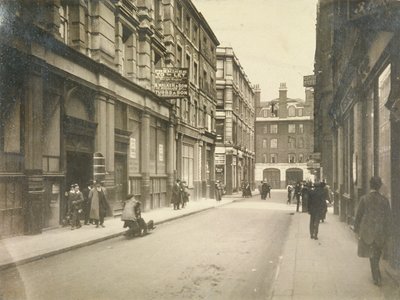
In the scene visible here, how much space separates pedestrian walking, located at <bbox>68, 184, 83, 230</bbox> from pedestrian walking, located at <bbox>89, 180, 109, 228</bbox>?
444 millimetres

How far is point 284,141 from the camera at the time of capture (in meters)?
83.2

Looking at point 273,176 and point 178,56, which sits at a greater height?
point 178,56

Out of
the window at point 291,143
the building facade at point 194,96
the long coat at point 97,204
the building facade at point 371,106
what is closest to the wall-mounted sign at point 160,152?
the building facade at point 194,96

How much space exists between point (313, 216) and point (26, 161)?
7979mm

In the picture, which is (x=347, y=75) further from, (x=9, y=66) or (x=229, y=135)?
(x=229, y=135)

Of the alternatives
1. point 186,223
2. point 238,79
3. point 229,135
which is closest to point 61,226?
point 186,223

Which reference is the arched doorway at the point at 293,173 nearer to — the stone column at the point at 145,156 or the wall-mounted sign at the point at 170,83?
the wall-mounted sign at the point at 170,83

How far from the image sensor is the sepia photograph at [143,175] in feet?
26.4

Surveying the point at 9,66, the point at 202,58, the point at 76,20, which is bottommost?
the point at 9,66

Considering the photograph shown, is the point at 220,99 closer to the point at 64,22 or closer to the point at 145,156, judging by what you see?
the point at 145,156

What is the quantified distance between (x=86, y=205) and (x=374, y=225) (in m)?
11.6

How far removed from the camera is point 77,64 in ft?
56.4

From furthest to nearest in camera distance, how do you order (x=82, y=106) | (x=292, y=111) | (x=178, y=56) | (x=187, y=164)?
(x=292, y=111)
(x=187, y=164)
(x=178, y=56)
(x=82, y=106)

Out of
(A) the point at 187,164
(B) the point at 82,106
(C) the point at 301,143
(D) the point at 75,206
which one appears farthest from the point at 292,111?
(D) the point at 75,206
